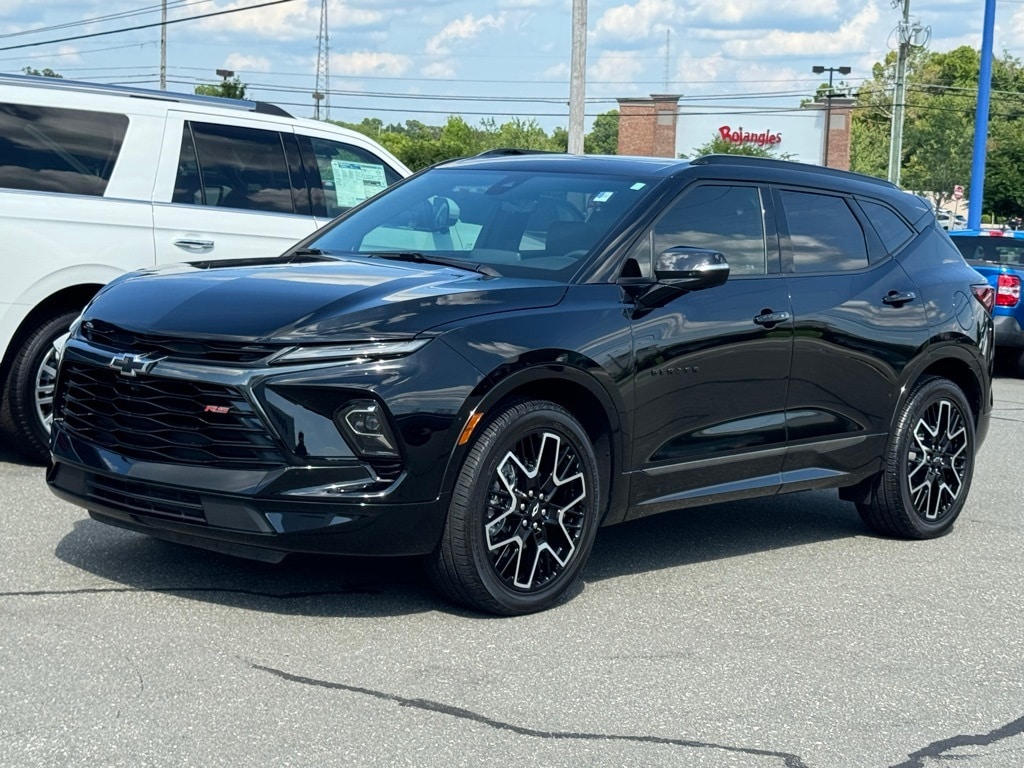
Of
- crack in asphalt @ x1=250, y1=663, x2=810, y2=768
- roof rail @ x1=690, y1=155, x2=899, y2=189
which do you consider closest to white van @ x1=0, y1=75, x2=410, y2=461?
roof rail @ x1=690, y1=155, x2=899, y2=189

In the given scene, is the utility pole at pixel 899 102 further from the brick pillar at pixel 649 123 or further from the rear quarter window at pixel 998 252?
the brick pillar at pixel 649 123

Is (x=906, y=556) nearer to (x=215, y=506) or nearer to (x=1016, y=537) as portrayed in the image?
(x=1016, y=537)

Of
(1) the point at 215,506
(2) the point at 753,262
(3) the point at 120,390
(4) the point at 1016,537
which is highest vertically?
(2) the point at 753,262

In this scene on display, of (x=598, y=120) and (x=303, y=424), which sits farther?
(x=598, y=120)

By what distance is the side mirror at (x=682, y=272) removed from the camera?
5926 mm

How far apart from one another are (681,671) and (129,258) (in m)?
4.59

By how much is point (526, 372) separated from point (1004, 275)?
1187 centimetres

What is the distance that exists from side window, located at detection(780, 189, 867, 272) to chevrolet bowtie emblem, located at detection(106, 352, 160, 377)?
3055 mm

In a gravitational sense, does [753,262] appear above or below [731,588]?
above

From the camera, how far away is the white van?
26.3ft

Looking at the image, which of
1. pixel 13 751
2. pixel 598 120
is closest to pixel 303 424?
pixel 13 751

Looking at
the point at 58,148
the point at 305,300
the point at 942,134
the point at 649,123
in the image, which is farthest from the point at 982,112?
the point at 649,123

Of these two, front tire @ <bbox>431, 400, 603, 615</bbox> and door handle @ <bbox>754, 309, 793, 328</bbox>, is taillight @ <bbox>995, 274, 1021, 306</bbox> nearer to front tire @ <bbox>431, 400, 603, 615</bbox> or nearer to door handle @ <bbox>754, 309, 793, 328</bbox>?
door handle @ <bbox>754, 309, 793, 328</bbox>

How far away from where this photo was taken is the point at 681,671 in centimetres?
504
